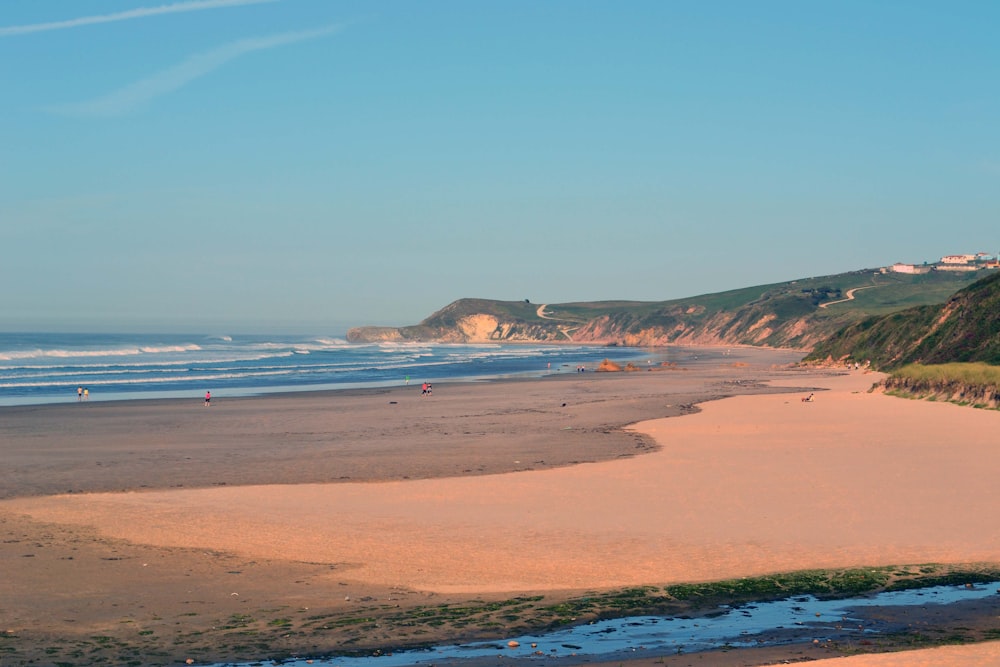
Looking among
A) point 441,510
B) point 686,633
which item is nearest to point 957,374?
point 441,510

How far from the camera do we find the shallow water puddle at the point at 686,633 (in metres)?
11.4

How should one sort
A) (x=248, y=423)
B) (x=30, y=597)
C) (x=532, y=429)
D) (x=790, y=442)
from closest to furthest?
(x=30, y=597), (x=790, y=442), (x=532, y=429), (x=248, y=423)

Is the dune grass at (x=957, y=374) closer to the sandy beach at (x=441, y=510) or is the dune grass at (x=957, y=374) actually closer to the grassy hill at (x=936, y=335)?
the sandy beach at (x=441, y=510)

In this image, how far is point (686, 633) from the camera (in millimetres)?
12328

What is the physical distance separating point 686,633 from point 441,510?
951 centimetres

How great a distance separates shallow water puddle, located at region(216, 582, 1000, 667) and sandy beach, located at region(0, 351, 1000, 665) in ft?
4.41

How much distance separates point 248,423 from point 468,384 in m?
31.4

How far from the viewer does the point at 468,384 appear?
72.4m

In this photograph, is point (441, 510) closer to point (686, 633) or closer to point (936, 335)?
point (686, 633)

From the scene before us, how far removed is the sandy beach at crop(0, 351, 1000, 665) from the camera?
1458cm

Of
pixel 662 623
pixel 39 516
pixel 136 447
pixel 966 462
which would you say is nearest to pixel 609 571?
pixel 662 623

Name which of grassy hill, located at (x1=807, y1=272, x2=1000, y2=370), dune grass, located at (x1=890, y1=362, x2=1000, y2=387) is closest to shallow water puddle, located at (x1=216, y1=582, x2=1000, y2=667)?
dune grass, located at (x1=890, y1=362, x2=1000, y2=387)

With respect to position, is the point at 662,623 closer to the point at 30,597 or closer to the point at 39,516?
the point at 30,597

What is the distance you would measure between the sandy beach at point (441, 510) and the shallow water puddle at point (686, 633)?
4.41ft
